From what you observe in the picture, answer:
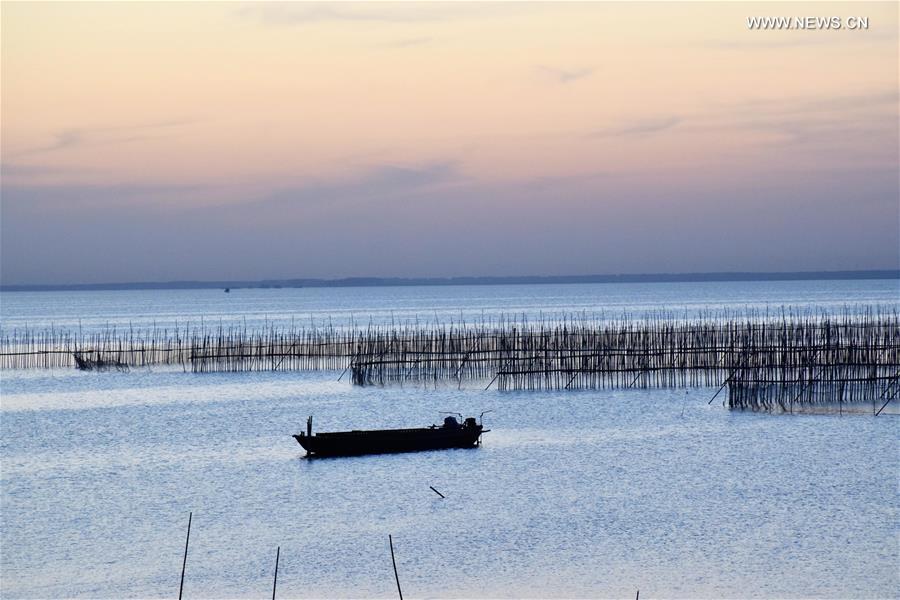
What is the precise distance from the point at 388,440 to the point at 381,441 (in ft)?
0.51

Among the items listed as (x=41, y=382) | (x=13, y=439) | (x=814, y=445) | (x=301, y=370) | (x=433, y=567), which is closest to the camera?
(x=433, y=567)

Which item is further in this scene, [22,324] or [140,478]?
[22,324]

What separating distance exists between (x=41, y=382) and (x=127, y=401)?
7067mm

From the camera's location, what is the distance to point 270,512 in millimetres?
18609

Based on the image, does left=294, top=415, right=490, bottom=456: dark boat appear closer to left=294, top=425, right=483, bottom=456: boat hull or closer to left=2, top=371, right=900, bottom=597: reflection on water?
left=294, top=425, right=483, bottom=456: boat hull

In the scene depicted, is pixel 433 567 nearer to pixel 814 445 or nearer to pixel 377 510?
pixel 377 510

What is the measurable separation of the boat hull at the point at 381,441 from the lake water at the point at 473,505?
0.36 metres

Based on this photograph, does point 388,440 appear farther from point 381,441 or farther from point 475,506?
point 475,506

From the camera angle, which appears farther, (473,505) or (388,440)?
(388,440)

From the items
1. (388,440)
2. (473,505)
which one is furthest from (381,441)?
(473,505)

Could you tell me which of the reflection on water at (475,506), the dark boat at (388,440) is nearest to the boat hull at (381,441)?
the dark boat at (388,440)

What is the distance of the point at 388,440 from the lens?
23.8 metres

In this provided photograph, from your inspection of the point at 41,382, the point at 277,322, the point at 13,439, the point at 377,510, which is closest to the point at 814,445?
the point at 377,510

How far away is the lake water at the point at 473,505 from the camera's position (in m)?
14.5
